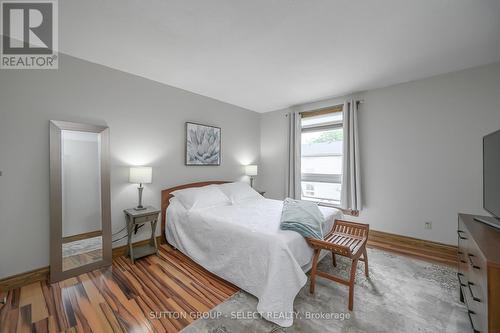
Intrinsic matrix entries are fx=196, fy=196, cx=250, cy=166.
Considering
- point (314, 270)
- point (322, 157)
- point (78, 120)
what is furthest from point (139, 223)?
point (322, 157)

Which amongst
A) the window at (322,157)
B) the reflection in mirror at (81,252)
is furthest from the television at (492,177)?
the reflection in mirror at (81,252)

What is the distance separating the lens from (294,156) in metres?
4.22

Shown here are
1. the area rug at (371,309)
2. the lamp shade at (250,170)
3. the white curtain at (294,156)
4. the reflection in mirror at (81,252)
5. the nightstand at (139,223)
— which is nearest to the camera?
the area rug at (371,309)

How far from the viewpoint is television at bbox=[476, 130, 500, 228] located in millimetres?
1583

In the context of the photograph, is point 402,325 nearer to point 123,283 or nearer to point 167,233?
point 123,283

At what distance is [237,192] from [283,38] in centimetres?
240

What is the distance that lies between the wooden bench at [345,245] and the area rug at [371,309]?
0.15 meters

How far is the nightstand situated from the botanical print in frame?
42.6 inches

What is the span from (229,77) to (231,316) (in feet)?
9.46

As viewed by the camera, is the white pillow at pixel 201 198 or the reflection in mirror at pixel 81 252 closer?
the reflection in mirror at pixel 81 252

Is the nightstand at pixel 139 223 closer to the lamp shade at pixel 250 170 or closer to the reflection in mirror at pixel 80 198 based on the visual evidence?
the reflection in mirror at pixel 80 198

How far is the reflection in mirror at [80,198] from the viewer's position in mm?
2271

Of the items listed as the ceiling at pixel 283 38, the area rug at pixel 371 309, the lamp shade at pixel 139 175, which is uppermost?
the ceiling at pixel 283 38

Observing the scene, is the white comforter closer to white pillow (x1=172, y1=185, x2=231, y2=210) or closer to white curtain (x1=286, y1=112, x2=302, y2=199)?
white pillow (x1=172, y1=185, x2=231, y2=210)
